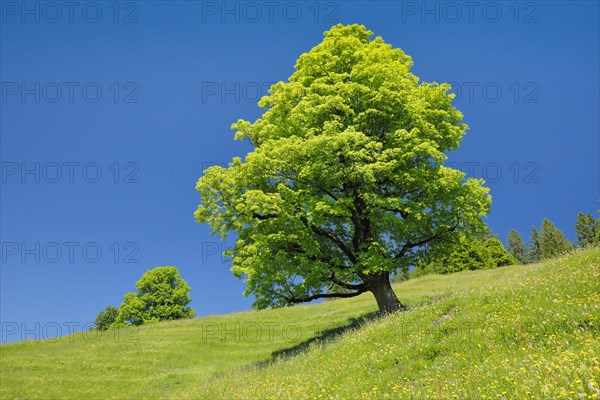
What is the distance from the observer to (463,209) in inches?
843

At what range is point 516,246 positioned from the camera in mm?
130375

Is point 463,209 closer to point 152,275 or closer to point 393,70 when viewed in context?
point 393,70

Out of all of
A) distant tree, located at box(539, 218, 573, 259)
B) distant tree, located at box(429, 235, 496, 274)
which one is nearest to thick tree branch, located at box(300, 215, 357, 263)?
distant tree, located at box(429, 235, 496, 274)

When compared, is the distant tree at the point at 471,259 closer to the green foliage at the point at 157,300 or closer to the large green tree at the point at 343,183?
the green foliage at the point at 157,300

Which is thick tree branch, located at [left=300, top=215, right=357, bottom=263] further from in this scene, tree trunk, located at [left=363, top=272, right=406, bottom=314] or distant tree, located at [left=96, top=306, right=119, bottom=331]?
distant tree, located at [left=96, top=306, right=119, bottom=331]

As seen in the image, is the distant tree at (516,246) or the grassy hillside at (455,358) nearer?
the grassy hillside at (455,358)

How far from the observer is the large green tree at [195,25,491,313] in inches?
759

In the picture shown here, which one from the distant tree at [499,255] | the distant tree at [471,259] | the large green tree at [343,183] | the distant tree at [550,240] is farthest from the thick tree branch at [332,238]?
the distant tree at [550,240]

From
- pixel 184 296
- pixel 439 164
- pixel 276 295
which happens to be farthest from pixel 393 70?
pixel 184 296

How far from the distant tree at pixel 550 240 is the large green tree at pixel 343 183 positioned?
108m

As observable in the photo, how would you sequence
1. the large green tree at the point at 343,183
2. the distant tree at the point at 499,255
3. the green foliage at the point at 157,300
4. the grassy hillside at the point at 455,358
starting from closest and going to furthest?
the grassy hillside at the point at 455,358 → the large green tree at the point at 343,183 → the green foliage at the point at 157,300 → the distant tree at the point at 499,255

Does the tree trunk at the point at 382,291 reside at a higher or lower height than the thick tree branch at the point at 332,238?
lower

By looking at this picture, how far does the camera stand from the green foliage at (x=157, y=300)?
243ft

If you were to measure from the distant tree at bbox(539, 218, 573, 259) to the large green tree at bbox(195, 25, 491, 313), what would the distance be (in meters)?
108
